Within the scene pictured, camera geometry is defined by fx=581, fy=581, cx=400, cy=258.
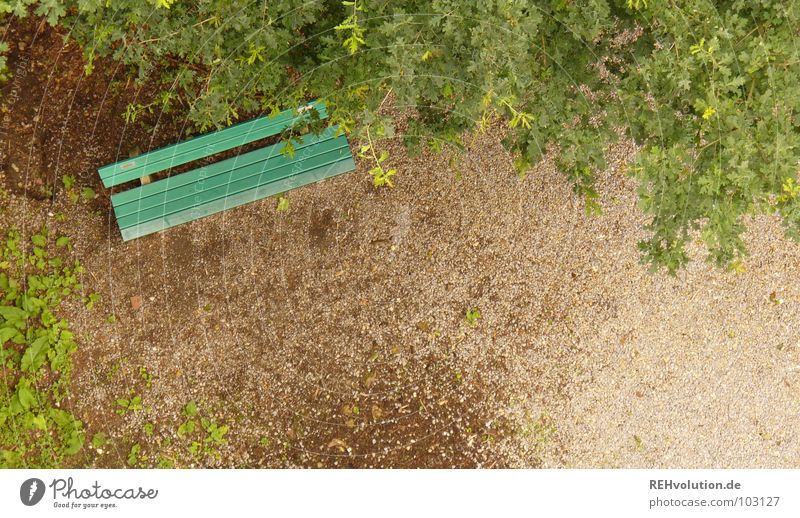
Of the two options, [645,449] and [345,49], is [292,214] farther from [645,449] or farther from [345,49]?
[645,449]

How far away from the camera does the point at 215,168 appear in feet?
15.4

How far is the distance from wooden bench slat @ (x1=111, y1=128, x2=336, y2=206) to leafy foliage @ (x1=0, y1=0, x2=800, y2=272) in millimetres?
764

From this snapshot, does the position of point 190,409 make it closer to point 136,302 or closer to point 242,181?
point 136,302

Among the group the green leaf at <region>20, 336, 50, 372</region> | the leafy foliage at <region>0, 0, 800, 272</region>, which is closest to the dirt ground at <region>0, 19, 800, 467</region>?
the green leaf at <region>20, 336, 50, 372</region>

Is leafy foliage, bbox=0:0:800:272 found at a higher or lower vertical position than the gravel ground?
higher

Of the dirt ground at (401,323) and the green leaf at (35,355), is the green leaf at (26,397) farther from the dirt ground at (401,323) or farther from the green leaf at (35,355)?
the dirt ground at (401,323)

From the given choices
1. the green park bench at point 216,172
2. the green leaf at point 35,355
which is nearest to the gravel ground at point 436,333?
the green park bench at point 216,172
